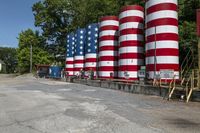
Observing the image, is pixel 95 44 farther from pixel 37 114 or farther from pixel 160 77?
pixel 37 114

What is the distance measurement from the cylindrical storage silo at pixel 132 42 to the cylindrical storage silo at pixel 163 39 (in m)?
3.72

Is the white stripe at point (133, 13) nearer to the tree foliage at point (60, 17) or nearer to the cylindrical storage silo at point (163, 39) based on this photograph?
the cylindrical storage silo at point (163, 39)

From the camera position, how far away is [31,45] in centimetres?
7756

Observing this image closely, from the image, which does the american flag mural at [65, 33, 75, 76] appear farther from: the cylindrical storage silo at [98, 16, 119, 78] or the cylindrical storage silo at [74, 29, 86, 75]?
the cylindrical storage silo at [98, 16, 119, 78]

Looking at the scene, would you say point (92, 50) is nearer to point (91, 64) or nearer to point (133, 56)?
point (91, 64)

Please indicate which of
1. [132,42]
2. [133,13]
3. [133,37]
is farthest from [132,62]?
[133,13]

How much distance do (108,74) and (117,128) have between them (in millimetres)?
23273

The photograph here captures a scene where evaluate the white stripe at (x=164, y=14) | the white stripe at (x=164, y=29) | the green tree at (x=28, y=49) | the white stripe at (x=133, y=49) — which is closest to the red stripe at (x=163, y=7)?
the white stripe at (x=164, y=14)

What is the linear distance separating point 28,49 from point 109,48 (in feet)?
162

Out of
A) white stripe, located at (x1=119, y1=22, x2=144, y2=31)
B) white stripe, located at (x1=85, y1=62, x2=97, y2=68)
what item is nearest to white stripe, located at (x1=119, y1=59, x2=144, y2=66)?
white stripe, located at (x1=119, y1=22, x2=144, y2=31)

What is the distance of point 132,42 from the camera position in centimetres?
2825

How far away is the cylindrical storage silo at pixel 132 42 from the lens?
28.1 metres

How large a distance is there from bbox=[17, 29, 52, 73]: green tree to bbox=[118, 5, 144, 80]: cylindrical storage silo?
162 feet

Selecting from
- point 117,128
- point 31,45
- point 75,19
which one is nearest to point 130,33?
point 117,128
